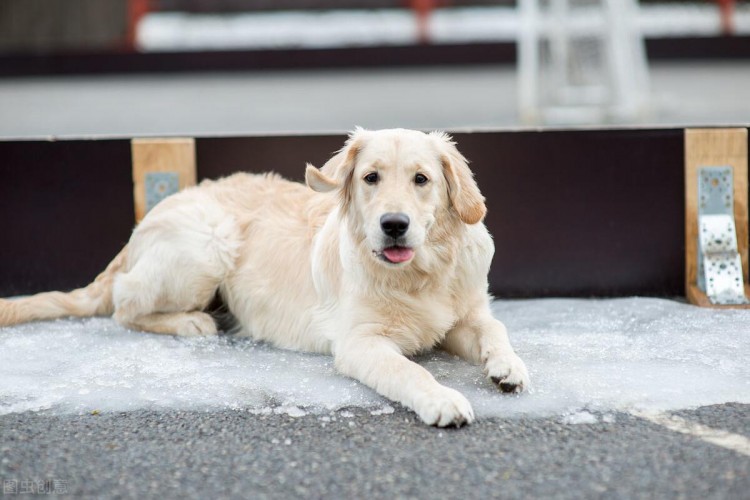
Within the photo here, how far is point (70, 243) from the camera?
167 inches

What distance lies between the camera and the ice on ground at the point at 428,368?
2.71 meters

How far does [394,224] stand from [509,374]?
61 cm

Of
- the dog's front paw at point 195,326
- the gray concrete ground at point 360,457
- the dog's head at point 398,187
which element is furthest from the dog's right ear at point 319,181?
the dog's front paw at point 195,326

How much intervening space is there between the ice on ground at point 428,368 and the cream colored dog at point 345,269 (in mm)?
99

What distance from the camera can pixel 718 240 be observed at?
3.87 meters

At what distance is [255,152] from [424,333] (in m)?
1.60

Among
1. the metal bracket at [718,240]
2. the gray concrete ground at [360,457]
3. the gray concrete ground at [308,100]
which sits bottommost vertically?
the gray concrete ground at [360,457]

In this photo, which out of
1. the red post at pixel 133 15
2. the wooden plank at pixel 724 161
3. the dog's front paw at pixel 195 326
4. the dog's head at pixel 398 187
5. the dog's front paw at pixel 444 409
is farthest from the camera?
the red post at pixel 133 15

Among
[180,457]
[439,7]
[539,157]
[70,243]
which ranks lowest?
[180,457]

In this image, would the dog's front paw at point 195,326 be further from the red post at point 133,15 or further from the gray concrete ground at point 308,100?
the red post at point 133,15

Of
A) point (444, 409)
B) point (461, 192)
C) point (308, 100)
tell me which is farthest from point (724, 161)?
point (308, 100)

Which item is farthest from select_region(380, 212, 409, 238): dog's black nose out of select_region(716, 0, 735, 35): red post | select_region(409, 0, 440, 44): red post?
select_region(716, 0, 735, 35): red post

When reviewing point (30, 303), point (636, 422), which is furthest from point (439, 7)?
point (636, 422)

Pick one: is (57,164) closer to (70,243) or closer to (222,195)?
(70,243)
